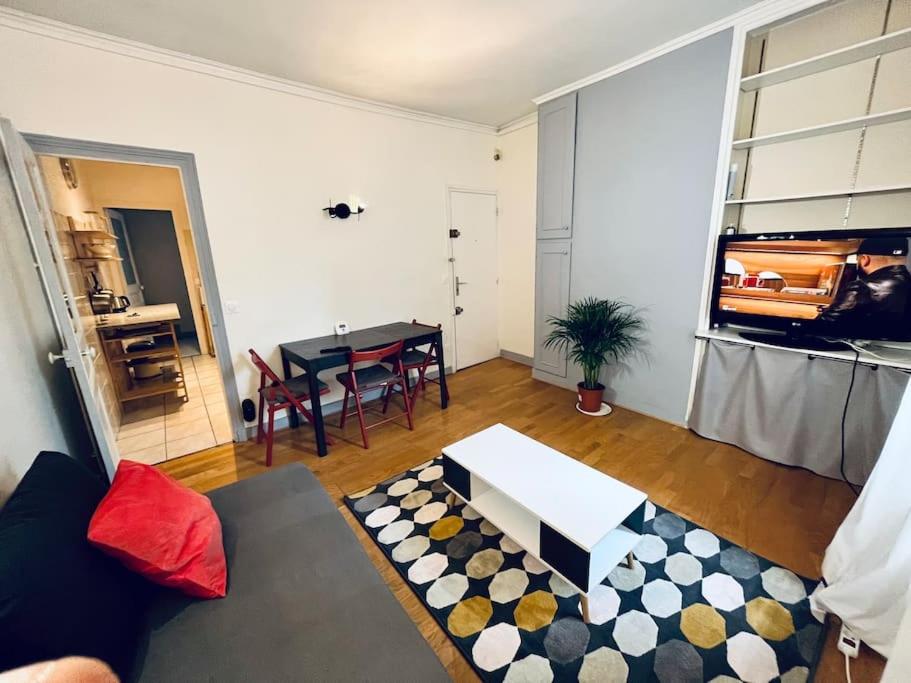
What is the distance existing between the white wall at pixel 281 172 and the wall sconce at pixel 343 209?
0.07 metres

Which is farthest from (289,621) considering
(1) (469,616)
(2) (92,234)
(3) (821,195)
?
(2) (92,234)

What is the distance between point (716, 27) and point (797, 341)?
2.06 m

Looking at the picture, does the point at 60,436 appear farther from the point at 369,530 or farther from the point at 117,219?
the point at 117,219

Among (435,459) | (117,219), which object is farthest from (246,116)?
(117,219)

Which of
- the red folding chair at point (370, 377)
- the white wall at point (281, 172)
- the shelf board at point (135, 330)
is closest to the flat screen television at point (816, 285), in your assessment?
the red folding chair at point (370, 377)

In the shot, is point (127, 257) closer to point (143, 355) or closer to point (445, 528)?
point (143, 355)

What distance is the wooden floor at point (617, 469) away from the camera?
5.75 ft

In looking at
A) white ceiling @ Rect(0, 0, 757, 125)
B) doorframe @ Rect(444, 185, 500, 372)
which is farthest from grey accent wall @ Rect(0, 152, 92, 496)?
doorframe @ Rect(444, 185, 500, 372)

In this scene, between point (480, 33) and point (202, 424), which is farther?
point (202, 424)

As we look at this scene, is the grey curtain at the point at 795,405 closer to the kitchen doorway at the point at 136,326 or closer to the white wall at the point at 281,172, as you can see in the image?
the white wall at the point at 281,172

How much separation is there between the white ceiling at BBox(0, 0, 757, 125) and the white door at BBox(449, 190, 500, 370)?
130 cm

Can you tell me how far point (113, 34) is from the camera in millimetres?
2199

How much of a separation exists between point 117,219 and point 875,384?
878cm

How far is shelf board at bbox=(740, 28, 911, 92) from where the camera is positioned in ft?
6.25
